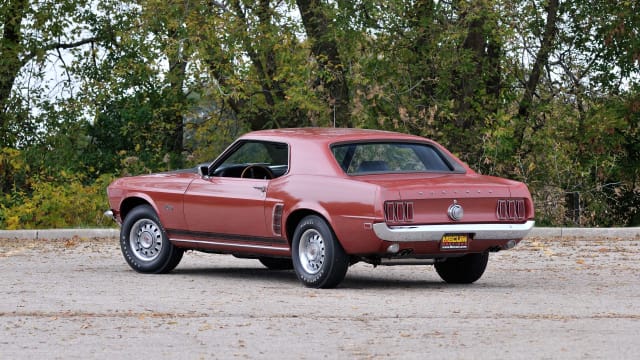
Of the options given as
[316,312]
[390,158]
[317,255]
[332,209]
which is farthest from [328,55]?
[316,312]

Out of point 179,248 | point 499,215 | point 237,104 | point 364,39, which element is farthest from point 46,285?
point 237,104

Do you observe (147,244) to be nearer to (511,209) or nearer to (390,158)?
(390,158)

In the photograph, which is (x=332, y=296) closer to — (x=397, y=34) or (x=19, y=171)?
(x=397, y=34)

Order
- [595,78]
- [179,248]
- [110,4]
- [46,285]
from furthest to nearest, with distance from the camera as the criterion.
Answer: [110,4] → [595,78] → [179,248] → [46,285]

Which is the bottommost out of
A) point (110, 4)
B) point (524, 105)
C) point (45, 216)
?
point (45, 216)

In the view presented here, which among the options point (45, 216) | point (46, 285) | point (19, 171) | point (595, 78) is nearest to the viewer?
point (46, 285)

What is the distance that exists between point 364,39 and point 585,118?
4355 millimetres

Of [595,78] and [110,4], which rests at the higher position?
[110,4]

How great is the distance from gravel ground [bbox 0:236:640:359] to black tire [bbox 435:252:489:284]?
0.17 m

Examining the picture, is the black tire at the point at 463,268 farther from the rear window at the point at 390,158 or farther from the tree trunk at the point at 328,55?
the tree trunk at the point at 328,55

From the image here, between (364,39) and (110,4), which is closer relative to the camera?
(364,39)

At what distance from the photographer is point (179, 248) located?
15.2m

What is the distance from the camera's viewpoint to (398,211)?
12.8 m

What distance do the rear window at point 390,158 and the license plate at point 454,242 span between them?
3.39ft
